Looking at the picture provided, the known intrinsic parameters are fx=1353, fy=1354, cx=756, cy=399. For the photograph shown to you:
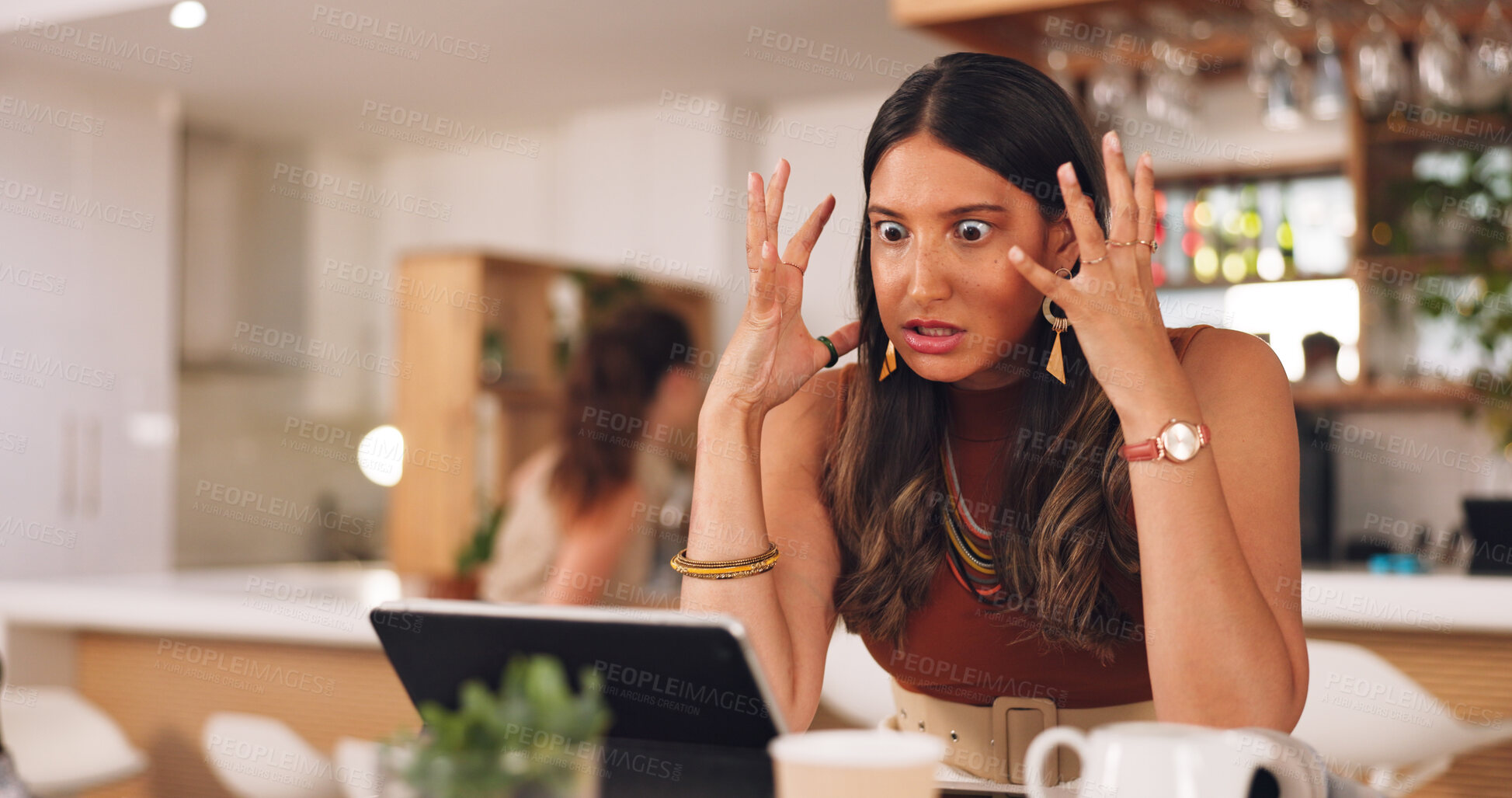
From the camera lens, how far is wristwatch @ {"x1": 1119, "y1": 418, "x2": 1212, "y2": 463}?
1093 mm

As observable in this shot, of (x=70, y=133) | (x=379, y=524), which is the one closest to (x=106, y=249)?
(x=70, y=133)

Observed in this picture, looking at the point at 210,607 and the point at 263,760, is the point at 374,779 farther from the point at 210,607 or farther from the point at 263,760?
the point at 210,607

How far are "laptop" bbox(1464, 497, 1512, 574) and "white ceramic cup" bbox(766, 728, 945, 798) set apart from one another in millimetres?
2338

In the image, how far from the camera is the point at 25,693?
267 cm

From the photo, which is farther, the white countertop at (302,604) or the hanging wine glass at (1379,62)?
the hanging wine glass at (1379,62)

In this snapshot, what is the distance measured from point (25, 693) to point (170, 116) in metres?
3.32

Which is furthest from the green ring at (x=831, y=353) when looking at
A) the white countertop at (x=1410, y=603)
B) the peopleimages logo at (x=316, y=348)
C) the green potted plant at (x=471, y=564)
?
the peopleimages logo at (x=316, y=348)

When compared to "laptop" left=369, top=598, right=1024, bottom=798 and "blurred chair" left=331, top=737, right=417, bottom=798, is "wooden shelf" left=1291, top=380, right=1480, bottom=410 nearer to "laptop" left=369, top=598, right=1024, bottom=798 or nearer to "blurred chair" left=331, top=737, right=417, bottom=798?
"laptop" left=369, top=598, right=1024, bottom=798

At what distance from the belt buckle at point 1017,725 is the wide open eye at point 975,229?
0.46 m

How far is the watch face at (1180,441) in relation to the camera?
1.09m

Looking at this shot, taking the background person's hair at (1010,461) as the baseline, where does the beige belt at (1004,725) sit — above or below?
below

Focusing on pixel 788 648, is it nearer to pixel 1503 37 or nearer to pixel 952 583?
pixel 952 583

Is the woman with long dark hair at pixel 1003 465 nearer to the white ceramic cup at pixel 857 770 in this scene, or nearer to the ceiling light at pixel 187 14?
the white ceramic cup at pixel 857 770

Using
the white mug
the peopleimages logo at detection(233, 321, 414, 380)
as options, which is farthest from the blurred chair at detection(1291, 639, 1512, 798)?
the peopleimages logo at detection(233, 321, 414, 380)
